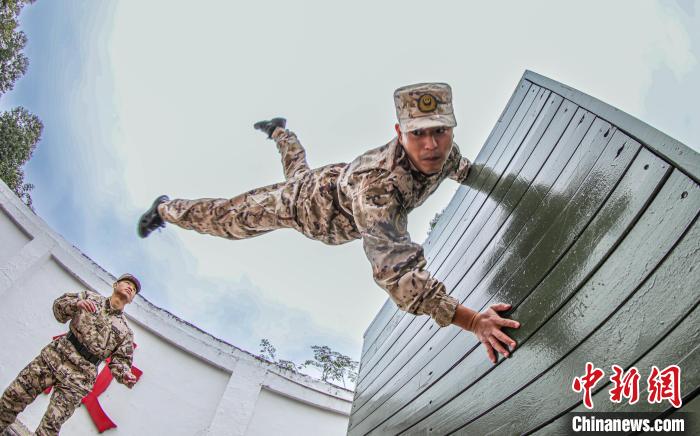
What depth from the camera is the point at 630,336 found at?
976mm

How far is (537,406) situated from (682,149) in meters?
0.92

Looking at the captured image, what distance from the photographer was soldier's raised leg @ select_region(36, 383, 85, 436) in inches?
130

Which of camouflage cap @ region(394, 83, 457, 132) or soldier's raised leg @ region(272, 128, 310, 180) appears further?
soldier's raised leg @ region(272, 128, 310, 180)

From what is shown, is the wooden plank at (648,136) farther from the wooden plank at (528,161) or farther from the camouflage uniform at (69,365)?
the camouflage uniform at (69,365)

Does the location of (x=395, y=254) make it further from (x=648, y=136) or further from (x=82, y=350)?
(x=82, y=350)

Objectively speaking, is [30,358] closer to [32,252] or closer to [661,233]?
[32,252]

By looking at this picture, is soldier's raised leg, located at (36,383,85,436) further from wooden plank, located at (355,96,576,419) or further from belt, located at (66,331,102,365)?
wooden plank, located at (355,96,576,419)

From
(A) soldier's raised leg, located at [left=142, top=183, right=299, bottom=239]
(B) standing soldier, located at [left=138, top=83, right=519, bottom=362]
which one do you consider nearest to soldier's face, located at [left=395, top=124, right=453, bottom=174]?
(B) standing soldier, located at [left=138, top=83, right=519, bottom=362]

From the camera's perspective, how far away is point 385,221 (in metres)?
1.86

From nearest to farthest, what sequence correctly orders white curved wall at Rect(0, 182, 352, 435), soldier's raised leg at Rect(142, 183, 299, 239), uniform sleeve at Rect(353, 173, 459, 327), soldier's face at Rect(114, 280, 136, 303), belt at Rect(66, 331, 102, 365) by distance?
uniform sleeve at Rect(353, 173, 459, 327) < soldier's raised leg at Rect(142, 183, 299, 239) < belt at Rect(66, 331, 102, 365) < soldier's face at Rect(114, 280, 136, 303) < white curved wall at Rect(0, 182, 352, 435)

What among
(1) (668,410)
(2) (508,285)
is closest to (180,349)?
(2) (508,285)

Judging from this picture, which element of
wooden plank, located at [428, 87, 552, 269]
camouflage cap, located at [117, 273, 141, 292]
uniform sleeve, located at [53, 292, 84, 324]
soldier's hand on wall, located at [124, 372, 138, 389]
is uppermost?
wooden plank, located at [428, 87, 552, 269]

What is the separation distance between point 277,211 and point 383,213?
1.02 metres

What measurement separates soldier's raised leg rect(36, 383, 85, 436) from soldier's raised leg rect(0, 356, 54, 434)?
151 mm
